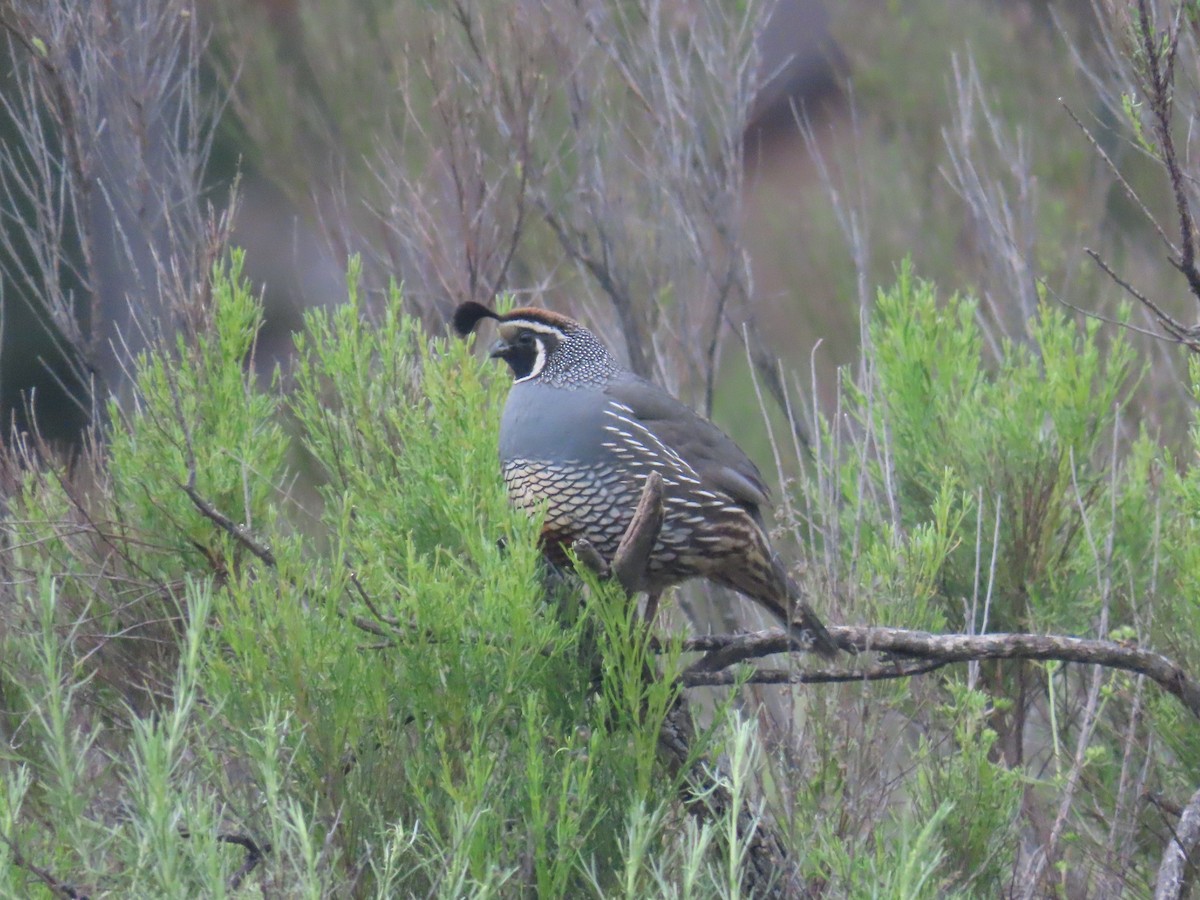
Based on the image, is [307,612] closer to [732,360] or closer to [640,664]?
[640,664]

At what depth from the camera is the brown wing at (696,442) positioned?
11.0ft

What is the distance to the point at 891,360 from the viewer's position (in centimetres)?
374

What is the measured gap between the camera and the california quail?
311cm

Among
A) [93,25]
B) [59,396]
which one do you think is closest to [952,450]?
[93,25]

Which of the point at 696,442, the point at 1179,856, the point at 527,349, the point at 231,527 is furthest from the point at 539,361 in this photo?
the point at 1179,856

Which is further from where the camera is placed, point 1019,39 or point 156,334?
point 1019,39

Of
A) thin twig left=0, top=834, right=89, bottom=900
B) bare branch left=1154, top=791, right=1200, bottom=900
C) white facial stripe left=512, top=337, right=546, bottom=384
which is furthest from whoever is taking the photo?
white facial stripe left=512, top=337, right=546, bottom=384

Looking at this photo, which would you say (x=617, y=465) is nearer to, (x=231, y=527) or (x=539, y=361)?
(x=539, y=361)

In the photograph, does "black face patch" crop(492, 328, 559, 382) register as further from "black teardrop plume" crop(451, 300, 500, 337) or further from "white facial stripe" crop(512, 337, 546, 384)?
"black teardrop plume" crop(451, 300, 500, 337)

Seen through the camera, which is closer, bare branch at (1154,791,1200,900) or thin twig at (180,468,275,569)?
bare branch at (1154,791,1200,900)

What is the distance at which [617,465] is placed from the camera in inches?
125

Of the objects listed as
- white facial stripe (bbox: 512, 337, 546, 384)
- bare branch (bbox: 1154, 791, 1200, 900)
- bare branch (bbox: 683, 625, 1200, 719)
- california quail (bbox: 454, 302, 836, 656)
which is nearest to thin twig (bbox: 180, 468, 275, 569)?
california quail (bbox: 454, 302, 836, 656)

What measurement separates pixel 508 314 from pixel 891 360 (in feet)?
3.30

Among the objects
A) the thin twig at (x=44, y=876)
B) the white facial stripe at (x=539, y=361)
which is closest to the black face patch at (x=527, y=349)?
the white facial stripe at (x=539, y=361)
